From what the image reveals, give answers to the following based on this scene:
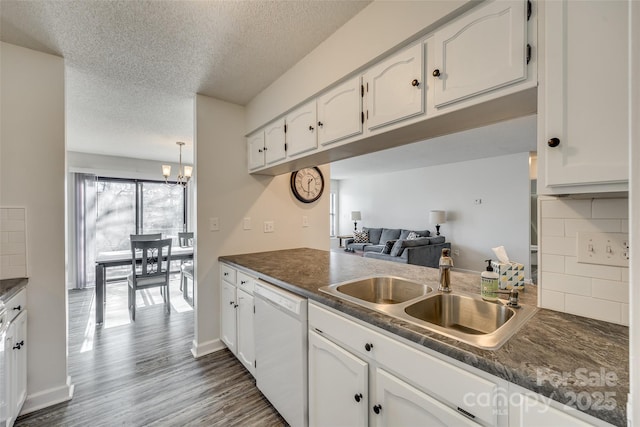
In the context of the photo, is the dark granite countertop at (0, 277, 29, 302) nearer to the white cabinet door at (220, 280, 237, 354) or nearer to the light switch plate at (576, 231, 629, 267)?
the white cabinet door at (220, 280, 237, 354)

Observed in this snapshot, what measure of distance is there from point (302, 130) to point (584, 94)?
150 cm

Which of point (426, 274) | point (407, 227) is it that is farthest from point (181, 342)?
point (407, 227)

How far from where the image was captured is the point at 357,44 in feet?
4.98

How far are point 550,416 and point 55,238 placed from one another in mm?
2705

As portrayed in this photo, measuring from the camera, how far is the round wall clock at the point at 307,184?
3.03m

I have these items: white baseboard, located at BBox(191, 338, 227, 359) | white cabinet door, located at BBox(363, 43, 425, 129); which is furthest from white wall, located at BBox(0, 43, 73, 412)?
white cabinet door, located at BBox(363, 43, 425, 129)

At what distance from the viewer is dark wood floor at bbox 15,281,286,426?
1.70 meters

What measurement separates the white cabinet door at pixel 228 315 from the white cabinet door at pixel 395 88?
1807 millimetres

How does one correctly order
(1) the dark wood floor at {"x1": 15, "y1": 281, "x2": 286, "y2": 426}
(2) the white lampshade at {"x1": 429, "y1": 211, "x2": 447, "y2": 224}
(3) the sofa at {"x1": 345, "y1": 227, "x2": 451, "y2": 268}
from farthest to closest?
(2) the white lampshade at {"x1": 429, "y1": 211, "x2": 447, "y2": 224} → (3) the sofa at {"x1": 345, "y1": 227, "x2": 451, "y2": 268} → (1) the dark wood floor at {"x1": 15, "y1": 281, "x2": 286, "y2": 426}

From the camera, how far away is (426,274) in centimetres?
175

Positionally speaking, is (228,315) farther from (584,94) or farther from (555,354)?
(584,94)

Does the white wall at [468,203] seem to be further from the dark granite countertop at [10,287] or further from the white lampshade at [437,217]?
the dark granite countertop at [10,287]

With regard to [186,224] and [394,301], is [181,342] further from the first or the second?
[186,224]

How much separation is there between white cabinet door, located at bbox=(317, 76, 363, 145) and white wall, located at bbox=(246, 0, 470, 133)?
7 centimetres
